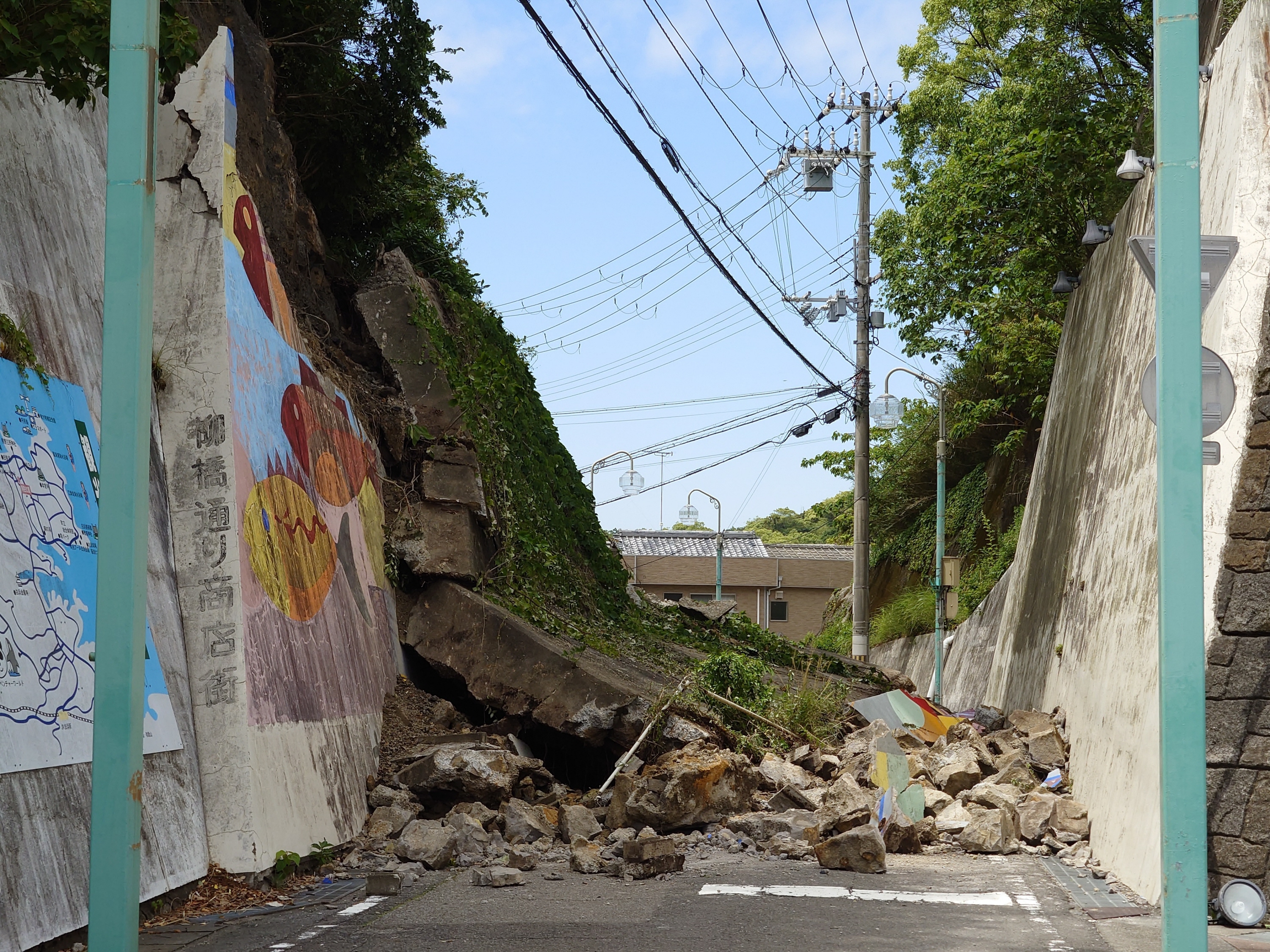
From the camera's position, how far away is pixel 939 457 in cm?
2342

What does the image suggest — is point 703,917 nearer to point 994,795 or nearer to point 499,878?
point 499,878

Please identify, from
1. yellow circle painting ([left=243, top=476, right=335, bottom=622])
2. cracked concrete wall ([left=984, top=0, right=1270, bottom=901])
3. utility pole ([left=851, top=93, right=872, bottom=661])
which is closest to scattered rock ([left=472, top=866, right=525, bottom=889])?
yellow circle painting ([left=243, top=476, right=335, bottom=622])

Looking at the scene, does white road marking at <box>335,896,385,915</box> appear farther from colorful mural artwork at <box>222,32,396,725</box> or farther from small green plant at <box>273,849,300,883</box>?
colorful mural artwork at <box>222,32,396,725</box>

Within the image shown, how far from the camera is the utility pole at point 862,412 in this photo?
79.7ft

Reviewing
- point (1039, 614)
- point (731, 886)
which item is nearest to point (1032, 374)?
point (1039, 614)

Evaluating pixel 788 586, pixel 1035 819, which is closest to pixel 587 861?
pixel 1035 819

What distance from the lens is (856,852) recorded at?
865cm

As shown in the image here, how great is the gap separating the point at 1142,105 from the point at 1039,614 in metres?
8.43

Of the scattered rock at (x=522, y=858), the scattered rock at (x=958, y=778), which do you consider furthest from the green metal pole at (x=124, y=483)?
the scattered rock at (x=958, y=778)

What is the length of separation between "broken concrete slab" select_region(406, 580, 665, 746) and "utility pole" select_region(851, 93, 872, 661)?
40.2 feet

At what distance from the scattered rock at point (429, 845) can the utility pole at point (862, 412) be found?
15989 mm

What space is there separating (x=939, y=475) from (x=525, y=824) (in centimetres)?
1682

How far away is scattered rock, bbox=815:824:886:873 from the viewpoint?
8625 millimetres

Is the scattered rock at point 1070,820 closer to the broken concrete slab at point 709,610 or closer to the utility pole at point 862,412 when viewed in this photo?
the broken concrete slab at point 709,610
